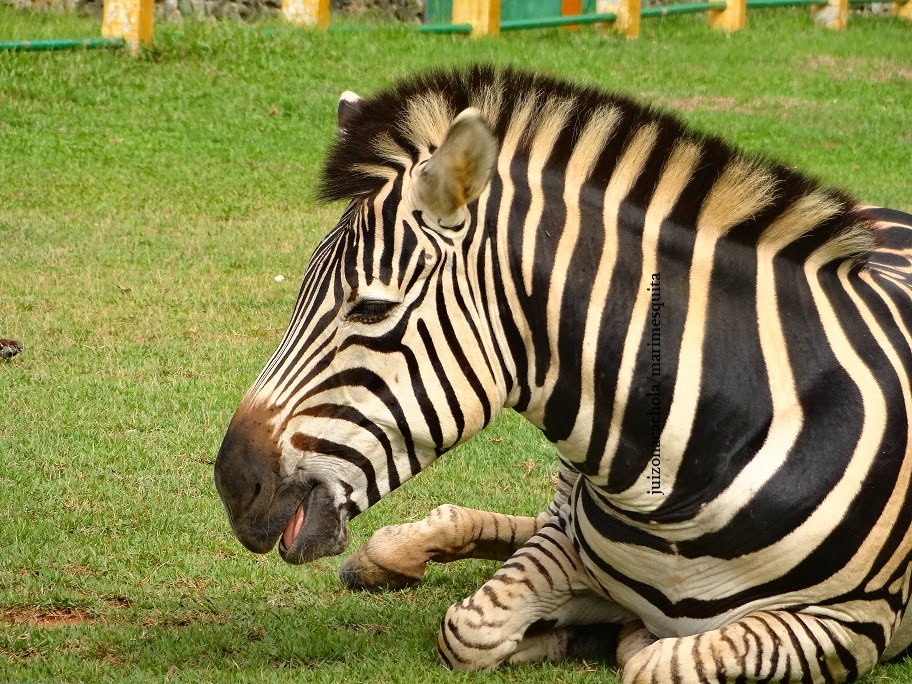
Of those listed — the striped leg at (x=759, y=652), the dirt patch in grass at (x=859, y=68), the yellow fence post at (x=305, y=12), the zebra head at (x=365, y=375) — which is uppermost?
the yellow fence post at (x=305, y=12)

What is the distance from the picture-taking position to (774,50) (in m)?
19.9

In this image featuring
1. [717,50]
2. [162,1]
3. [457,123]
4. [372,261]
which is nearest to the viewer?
[457,123]

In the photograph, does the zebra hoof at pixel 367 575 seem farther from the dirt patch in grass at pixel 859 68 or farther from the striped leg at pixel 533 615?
the dirt patch in grass at pixel 859 68

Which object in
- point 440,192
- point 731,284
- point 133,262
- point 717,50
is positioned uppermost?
point 717,50

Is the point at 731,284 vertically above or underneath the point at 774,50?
underneath

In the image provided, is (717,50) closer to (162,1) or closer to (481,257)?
(162,1)

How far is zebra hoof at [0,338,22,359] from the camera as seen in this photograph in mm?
7352

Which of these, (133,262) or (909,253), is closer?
(909,253)

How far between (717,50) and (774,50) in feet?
3.54

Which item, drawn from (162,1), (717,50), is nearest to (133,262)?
(162,1)

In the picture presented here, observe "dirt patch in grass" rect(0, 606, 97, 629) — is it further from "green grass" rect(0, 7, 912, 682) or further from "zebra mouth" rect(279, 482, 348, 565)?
"zebra mouth" rect(279, 482, 348, 565)

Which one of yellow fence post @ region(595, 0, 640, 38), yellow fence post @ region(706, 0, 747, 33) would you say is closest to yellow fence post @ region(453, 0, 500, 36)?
yellow fence post @ region(595, 0, 640, 38)

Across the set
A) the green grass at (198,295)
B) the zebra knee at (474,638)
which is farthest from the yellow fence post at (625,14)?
the zebra knee at (474,638)

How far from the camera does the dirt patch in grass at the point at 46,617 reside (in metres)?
4.42
